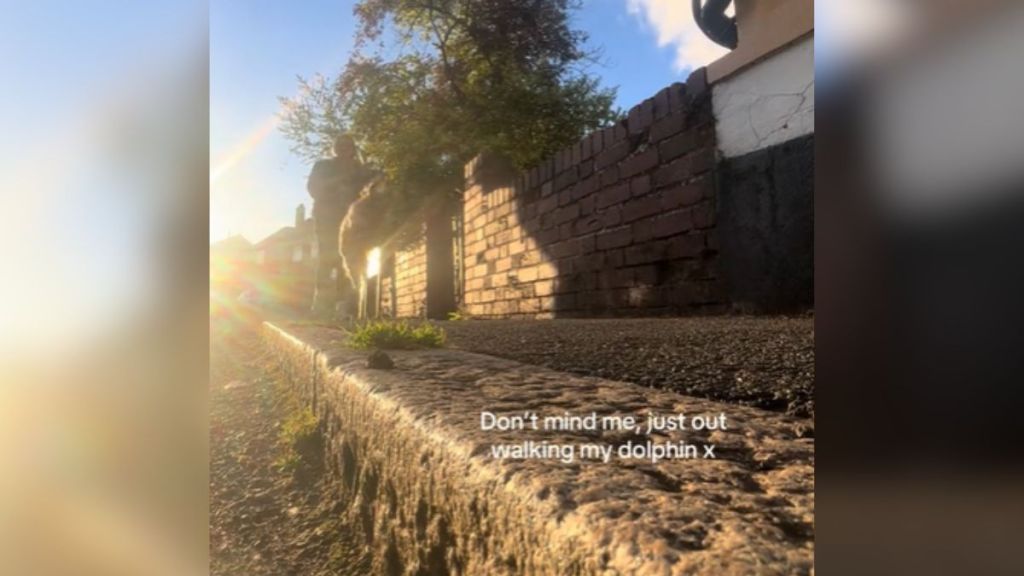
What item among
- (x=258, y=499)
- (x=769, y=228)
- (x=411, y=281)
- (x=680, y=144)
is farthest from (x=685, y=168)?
(x=258, y=499)

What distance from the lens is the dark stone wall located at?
50cm

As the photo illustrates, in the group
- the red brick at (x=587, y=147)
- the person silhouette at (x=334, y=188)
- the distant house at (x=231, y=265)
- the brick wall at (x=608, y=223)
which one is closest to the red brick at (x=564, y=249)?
the brick wall at (x=608, y=223)

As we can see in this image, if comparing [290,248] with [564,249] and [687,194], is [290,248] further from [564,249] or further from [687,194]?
[687,194]

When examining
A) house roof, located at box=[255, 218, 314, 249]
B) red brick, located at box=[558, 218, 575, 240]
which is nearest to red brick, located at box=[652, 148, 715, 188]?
red brick, located at box=[558, 218, 575, 240]

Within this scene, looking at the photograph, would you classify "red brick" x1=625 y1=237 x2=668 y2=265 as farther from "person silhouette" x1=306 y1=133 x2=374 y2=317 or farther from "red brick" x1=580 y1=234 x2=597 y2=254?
"person silhouette" x1=306 y1=133 x2=374 y2=317

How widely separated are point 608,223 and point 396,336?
28cm

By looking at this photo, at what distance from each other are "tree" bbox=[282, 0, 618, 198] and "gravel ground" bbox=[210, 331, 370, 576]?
0.80 ft

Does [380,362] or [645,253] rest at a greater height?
[645,253]

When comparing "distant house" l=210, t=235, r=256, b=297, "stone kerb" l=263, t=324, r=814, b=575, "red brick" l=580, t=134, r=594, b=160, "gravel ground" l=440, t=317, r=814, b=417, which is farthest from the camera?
"red brick" l=580, t=134, r=594, b=160

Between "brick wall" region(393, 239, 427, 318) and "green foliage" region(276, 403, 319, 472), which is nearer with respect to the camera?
"green foliage" region(276, 403, 319, 472)

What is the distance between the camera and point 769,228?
0.53 meters

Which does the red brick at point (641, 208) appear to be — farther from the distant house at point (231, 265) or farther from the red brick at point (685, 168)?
the distant house at point (231, 265)

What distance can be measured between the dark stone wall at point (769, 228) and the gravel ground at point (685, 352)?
0.03 meters

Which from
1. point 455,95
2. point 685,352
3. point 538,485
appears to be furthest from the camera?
point 455,95
